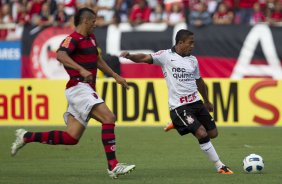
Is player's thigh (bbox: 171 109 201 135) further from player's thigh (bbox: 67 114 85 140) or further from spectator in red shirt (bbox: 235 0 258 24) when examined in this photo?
spectator in red shirt (bbox: 235 0 258 24)

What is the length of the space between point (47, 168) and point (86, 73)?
2327 mm

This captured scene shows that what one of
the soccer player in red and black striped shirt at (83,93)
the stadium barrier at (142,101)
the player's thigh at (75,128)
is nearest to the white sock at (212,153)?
the soccer player in red and black striped shirt at (83,93)

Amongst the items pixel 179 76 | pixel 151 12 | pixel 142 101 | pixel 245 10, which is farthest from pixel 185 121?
pixel 151 12

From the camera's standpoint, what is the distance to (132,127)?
20484 millimetres

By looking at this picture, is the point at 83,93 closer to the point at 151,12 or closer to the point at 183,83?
the point at 183,83

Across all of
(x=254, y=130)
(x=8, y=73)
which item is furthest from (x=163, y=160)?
(x=8, y=73)

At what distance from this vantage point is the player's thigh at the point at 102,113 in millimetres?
11336

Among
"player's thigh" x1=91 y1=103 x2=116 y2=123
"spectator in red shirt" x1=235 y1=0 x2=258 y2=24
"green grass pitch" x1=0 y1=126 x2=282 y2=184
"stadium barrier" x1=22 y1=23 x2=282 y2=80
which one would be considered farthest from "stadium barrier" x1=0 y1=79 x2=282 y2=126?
"player's thigh" x1=91 y1=103 x2=116 y2=123

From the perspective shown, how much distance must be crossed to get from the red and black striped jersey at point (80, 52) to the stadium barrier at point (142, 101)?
361 inches

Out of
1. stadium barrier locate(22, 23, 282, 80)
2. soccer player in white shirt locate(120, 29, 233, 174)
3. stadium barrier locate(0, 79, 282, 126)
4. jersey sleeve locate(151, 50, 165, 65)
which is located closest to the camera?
soccer player in white shirt locate(120, 29, 233, 174)

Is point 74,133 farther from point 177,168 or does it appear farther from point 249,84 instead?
point 249,84

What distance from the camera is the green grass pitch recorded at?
442 inches

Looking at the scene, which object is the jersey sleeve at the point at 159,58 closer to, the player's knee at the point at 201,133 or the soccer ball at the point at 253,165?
the player's knee at the point at 201,133

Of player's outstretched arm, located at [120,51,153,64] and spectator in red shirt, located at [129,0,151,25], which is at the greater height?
player's outstretched arm, located at [120,51,153,64]
